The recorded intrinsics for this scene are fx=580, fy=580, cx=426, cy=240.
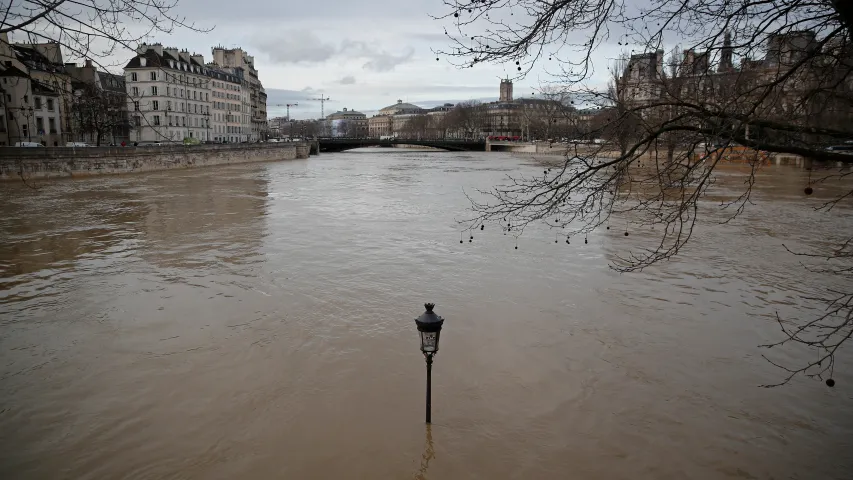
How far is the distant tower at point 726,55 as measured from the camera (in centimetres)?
472

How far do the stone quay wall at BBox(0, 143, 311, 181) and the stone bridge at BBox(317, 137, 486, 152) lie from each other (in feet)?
88.8

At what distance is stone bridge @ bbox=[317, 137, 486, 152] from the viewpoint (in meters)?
82.6

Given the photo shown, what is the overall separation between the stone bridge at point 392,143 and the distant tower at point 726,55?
256 feet

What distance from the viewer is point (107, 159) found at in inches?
1438

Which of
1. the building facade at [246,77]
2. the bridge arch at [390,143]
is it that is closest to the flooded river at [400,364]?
the bridge arch at [390,143]

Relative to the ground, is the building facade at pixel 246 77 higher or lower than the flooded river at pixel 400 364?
higher

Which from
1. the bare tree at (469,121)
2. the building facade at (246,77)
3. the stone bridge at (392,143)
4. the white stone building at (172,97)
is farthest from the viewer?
the bare tree at (469,121)

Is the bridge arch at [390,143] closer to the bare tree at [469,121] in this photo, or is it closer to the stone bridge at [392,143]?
the stone bridge at [392,143]

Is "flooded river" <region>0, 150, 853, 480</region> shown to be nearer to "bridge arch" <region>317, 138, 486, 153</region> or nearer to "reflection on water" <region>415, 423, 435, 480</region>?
"reflection on water" <region>415, 423, 435, 480</region>

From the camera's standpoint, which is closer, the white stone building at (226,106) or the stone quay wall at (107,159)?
the stone quay wall at (107,159)

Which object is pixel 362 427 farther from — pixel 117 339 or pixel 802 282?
pixel 802 282

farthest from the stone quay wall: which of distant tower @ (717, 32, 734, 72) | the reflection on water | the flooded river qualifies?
distant tower @ (717, 32, 734, 72)

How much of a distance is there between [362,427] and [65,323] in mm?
5933

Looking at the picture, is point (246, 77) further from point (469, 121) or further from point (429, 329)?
point (429, 329)
